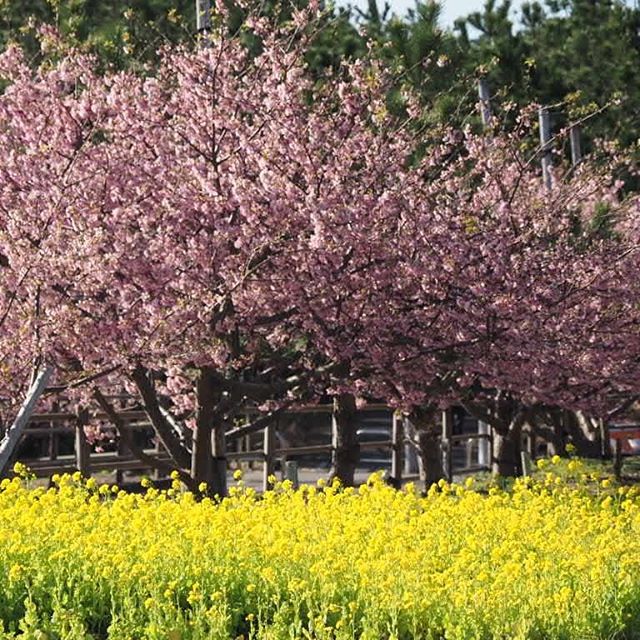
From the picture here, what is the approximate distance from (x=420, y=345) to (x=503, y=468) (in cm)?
737

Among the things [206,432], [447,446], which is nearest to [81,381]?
[206,432]

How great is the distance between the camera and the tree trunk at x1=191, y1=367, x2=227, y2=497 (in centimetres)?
1252

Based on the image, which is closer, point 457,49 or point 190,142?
point 190,142

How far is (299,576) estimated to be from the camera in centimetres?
808

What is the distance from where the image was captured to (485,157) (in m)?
14.6

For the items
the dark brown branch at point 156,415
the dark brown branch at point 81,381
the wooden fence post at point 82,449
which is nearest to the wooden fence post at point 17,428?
the dark brown branch at point 81,381

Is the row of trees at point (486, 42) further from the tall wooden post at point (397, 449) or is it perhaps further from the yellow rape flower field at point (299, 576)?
the yellow rape flower field at point (299, 576)

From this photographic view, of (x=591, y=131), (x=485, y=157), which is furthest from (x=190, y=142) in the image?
(x=591, y=131)

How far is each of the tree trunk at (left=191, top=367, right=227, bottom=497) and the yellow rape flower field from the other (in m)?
2.35

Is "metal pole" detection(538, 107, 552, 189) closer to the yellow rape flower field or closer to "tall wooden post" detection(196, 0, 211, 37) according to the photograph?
"tall wooden post" detection(196, 0, 211, 37)

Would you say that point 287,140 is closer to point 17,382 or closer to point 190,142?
point 190,142

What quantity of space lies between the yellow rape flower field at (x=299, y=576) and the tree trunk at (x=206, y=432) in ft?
7.72

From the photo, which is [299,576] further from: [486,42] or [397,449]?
[486,42]

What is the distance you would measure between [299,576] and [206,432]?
466 centimetres
